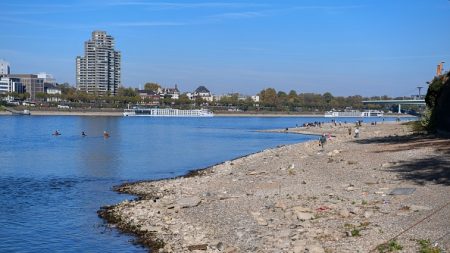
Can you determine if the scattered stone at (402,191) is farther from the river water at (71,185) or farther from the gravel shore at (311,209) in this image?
the river water at (71,185)

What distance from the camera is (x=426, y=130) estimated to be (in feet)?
145

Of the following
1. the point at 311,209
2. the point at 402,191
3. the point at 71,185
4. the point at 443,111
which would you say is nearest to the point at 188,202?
the point at 311,209

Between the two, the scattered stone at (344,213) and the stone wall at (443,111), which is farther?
the stone wall at (443,111)

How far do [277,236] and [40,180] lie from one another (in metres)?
25.6

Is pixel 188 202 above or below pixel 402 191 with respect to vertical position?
below

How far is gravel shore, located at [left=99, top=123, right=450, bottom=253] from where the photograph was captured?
52.4 feet

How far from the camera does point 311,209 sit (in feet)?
65.2

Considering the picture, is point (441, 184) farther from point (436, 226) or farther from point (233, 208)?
point (233, 208)

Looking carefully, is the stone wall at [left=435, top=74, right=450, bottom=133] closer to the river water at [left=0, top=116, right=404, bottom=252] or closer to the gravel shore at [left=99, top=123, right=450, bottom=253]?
the gravel shore at [left=99, top=123, right=450, bottom=253]

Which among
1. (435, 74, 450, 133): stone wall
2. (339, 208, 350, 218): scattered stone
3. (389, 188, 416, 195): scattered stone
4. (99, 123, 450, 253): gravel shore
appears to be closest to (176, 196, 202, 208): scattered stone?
(99, 123, 450, 253): gravel shore

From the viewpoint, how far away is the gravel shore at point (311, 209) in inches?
629

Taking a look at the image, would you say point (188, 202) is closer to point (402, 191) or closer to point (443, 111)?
point (402, 191)

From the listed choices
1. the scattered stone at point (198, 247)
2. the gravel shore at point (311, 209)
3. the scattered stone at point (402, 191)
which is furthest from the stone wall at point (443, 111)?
the scattered stone at point (198, 247)

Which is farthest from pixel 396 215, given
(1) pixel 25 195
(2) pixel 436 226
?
(1) pixel 25 195
